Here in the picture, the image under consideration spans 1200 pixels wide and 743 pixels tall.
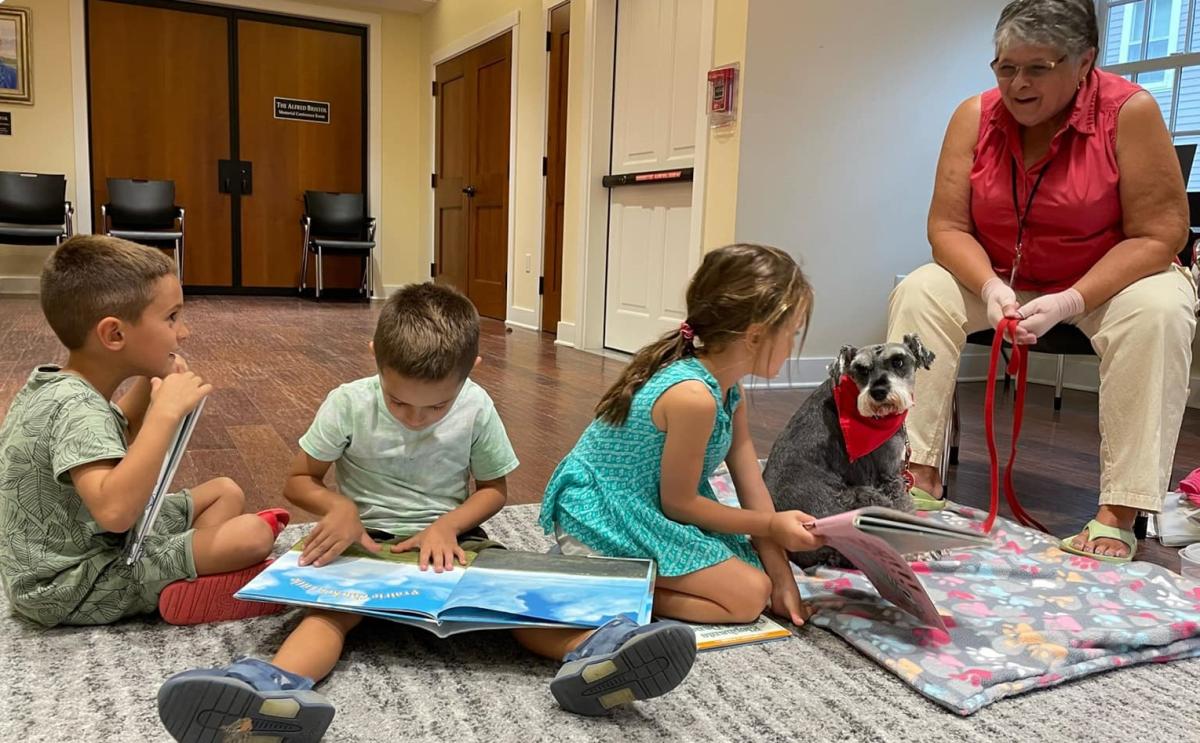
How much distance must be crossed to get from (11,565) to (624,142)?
357 centimetres

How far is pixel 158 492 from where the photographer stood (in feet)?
3.57

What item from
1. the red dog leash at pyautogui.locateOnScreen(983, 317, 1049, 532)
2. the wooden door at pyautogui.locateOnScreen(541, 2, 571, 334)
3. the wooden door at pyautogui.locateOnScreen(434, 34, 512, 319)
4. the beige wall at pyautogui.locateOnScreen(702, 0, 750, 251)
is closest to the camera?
the red dog leash at pyautogui.locateOnScreen(983, 317, 1049, 532)

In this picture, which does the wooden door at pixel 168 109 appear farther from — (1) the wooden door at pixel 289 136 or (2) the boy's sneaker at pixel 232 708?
(2) the boy's sneaker at pixel 232 708

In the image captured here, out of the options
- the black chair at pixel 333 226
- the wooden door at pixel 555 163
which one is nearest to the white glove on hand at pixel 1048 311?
the wooden door at pixel 555 163

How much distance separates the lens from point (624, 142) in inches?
169

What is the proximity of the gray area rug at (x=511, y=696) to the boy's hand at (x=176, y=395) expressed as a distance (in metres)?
0.30

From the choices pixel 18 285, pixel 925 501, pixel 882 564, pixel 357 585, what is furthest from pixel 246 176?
pixel 882 564

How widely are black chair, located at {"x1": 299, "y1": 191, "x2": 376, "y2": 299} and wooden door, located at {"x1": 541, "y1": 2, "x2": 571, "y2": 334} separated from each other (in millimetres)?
2231

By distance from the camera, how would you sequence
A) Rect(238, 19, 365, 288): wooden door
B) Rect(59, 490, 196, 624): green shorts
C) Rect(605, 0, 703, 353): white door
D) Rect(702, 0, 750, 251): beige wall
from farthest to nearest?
Rect(238, 19, 365, 288): wooden door
Rect(605, 0, 703, 353): white door
Rect(702, 0, 750, 251): beige wall
Rect(59, 490, 196, 624): green shorts

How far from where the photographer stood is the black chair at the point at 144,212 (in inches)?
250

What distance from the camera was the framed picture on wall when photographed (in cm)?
613

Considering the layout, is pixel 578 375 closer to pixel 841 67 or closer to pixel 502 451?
pixel 841 67

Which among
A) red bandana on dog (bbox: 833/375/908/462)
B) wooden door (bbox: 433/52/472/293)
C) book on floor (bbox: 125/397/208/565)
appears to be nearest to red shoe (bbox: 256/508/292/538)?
book on floor (bbox: 125/397/208/565)

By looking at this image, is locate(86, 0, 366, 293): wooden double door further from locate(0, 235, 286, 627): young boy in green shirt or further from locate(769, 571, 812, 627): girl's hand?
locate(769, 571, 812, 627): girl's hand
